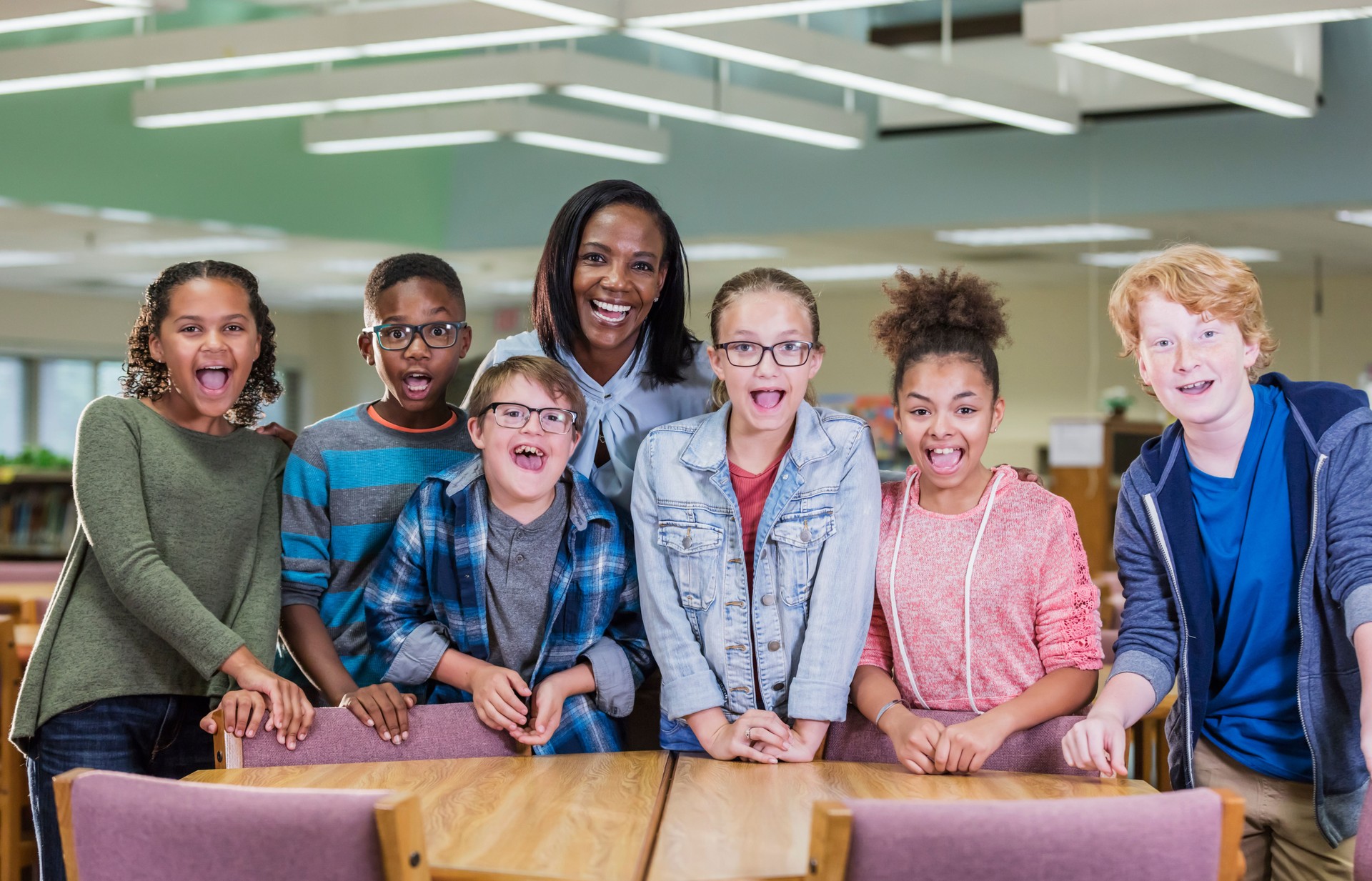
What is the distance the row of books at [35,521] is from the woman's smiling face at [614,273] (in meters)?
5.67

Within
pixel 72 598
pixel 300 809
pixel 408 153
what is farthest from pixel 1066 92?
pixel 300 809

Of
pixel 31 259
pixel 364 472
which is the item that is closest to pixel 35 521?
pixel 31 259

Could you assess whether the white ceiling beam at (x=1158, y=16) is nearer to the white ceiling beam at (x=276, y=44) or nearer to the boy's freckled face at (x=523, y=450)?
the white ceiling beam at (x=276, y=44)

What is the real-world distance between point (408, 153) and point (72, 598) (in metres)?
7.80

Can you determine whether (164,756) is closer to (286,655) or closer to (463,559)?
(286,655)

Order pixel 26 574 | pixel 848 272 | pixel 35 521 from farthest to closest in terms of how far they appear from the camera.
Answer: pixel 848 272
pixel 35 521
pixel 26 574

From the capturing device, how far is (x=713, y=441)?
7.34 ft

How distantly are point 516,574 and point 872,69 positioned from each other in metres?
4.05

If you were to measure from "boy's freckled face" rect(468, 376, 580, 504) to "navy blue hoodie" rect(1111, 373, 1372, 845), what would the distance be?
3.21 feet

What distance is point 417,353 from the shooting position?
249 centimetres

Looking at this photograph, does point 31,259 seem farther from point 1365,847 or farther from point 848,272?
point 1365,847

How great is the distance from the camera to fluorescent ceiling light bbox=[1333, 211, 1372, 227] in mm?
7262

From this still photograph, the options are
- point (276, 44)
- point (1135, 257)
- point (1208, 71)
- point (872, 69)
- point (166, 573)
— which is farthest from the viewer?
point (1135, 257)

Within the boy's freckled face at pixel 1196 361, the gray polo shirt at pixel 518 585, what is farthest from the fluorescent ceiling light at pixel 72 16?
the boy's freckled face at pixel 1196 361
